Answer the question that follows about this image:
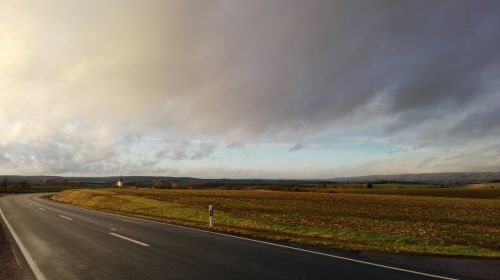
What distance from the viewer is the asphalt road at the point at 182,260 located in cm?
931

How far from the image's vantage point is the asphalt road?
30.6 ft

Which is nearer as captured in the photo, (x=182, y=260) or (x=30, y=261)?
(x=182, y=260)

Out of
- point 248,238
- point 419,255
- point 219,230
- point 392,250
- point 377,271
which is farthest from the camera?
point 219,230

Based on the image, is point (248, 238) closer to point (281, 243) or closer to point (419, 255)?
point (281, 243)

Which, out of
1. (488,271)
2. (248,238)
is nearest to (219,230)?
(248,238)

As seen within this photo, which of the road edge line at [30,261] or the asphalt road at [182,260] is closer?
the asphalt road at [182,260]

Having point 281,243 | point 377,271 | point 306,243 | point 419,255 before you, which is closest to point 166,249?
point 281,243

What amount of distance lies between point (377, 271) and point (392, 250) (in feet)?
13.5

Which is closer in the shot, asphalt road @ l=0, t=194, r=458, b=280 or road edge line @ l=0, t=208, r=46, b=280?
asphalt road @ l=0, t=194, r=458, b=280

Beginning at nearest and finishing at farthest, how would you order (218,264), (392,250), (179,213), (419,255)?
(218,264)
(419,255)
(392,250)
(179,213)

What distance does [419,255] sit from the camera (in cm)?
1251

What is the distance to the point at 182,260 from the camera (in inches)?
433

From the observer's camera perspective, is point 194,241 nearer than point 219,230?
Yes

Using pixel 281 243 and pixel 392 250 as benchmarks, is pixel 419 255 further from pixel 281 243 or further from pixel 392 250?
pixel 281 243
